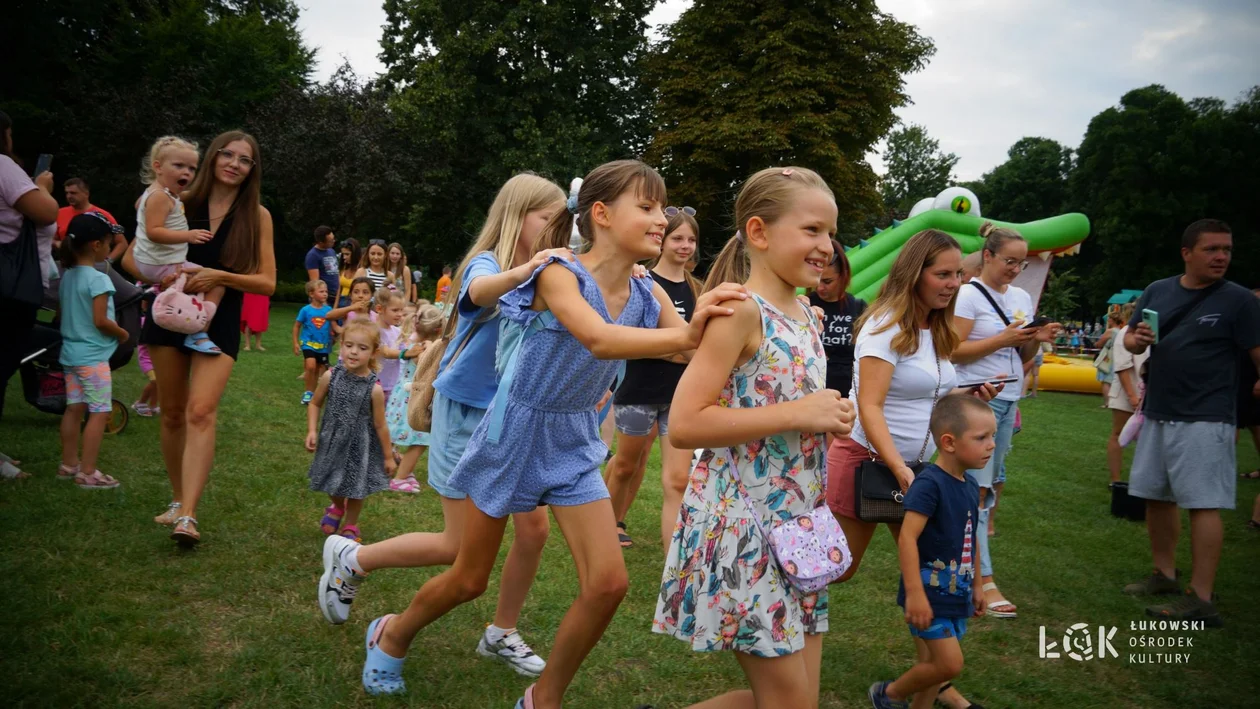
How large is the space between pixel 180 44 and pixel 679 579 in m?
38.0

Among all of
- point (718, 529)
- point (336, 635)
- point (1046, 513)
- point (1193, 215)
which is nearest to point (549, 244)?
point (718, 529)

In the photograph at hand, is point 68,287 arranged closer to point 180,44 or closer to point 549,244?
point 549,244

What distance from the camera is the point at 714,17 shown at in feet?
94.8

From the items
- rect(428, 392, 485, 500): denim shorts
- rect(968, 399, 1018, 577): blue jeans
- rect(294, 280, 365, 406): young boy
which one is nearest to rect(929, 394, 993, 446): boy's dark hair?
rect(968, 399, 1018, 577): blue jeans

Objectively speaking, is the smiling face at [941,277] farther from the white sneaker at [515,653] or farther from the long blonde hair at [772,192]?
the white sneaker at [515,653]

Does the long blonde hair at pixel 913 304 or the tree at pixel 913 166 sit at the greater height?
the tree at pixel 913 166

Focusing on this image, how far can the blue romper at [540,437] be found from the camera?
122 inches

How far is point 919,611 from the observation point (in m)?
3.21

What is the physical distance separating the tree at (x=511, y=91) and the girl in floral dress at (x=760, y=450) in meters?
24.8

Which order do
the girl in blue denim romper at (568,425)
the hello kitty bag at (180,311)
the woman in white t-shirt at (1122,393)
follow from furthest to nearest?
the woman in white t-shirt at (1122,393) → the hello kitty bag at (180,311) → the girl in blue denim romper at (568,425)

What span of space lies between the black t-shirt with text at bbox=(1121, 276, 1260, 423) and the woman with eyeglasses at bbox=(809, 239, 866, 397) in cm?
208

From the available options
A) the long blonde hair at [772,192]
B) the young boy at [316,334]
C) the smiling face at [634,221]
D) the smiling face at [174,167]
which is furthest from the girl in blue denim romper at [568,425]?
the young boy at [316,334]

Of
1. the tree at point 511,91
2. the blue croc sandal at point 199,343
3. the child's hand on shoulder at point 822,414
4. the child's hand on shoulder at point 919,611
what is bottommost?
the child's hand on shoulder at point 919,611

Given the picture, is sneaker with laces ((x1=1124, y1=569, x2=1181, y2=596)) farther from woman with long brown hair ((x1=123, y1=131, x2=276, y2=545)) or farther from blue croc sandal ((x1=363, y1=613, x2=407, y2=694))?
woman with long brown hair ((x1=123, y1=131, x2=276, y2=545))
